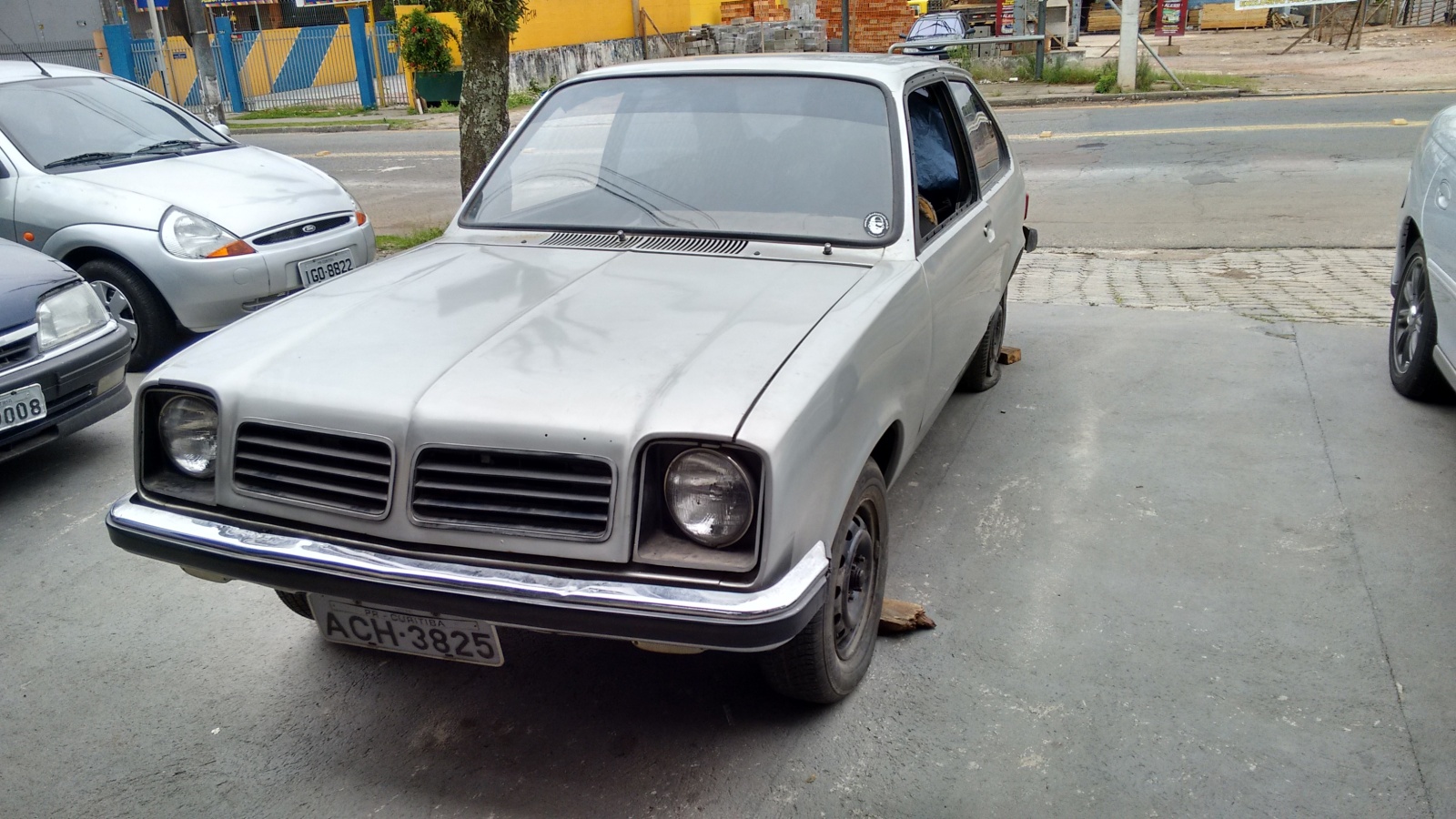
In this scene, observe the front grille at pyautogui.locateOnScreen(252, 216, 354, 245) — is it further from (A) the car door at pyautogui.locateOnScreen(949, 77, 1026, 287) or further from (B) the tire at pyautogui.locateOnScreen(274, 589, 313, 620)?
(A) the car door at pyautogui.locateOnScreen(949, 77, 1026, 287)

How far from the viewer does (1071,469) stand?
4.70 m

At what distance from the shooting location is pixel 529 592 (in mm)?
2506

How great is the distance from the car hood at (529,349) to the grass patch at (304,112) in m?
23.2

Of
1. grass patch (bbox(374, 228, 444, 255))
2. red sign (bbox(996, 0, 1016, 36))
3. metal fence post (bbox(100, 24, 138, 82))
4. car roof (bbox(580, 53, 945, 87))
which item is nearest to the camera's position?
car roof (bbox(580, 53, 945, 87))

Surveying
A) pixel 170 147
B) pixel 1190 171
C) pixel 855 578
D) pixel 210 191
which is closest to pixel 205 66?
pixel 170 147

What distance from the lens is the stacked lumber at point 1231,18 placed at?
3569cm

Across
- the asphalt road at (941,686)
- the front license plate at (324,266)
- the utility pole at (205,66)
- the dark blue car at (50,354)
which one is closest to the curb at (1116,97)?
the utility pole at (205,66)

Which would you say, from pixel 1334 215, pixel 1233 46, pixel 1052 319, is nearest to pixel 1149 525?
pixel 1052 319

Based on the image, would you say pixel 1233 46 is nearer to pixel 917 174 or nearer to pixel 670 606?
pixel 917 174

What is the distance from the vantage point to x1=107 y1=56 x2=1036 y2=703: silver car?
8.24 feet

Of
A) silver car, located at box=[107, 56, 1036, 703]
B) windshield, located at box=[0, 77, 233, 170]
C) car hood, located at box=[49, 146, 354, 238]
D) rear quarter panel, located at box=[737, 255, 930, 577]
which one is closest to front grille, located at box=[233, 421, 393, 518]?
silver car, located at box=[107, 56, 1036, 703]

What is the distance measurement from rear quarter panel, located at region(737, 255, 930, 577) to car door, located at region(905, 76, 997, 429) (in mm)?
266

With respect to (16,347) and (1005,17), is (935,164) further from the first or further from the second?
(1005,17)

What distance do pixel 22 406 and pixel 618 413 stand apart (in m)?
3.28
